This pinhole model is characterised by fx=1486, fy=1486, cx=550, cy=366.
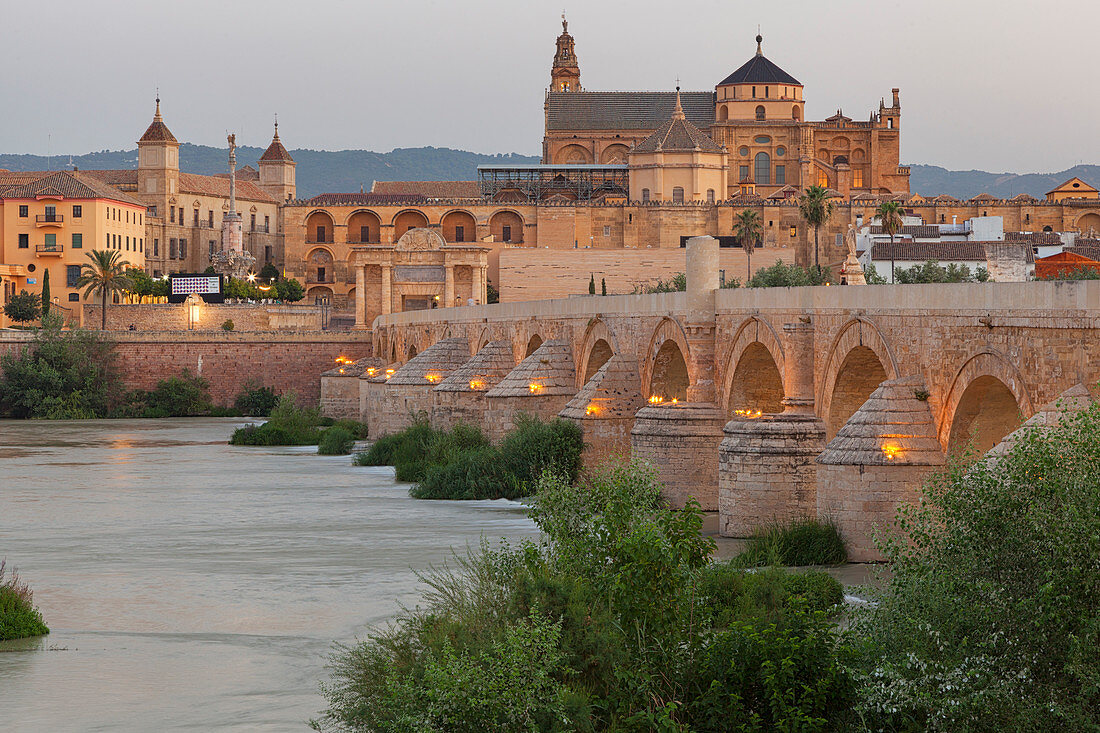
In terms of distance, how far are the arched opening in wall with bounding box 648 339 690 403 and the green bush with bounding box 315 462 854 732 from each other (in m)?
13.3

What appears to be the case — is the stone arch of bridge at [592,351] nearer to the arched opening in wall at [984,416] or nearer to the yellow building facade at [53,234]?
the arched opening in wall at [984,416]

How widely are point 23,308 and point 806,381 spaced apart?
50651mm

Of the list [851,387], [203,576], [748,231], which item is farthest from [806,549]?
[748,231]

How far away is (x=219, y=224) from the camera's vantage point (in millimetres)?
87938

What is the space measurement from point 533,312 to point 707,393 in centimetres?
1010

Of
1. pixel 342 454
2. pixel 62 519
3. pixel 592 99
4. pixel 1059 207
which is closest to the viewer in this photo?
pixel 62 519

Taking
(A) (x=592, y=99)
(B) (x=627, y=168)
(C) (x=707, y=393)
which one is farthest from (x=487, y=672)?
(A) (x=592, y=99)

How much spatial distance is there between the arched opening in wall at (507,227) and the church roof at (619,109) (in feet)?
24.0

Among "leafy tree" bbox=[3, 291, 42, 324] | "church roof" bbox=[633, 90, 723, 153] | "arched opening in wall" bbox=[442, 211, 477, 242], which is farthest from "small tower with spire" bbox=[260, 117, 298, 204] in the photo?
"leafy tree" bbox=[3, 291, 42, 324]

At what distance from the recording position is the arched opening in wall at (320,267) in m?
82.7

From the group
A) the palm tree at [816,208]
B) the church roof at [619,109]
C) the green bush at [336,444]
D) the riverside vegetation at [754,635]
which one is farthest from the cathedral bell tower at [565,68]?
the riverside vegetation at [754,635]

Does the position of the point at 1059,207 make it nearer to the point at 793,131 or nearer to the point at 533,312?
the point at 793,131

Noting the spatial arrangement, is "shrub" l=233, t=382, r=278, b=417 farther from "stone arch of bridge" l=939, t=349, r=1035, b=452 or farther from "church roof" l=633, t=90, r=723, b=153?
"stone arch of bridge" l=939, t=349, r=1035, b=452

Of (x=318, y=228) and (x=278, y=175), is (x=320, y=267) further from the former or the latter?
(x=278, y=175)
